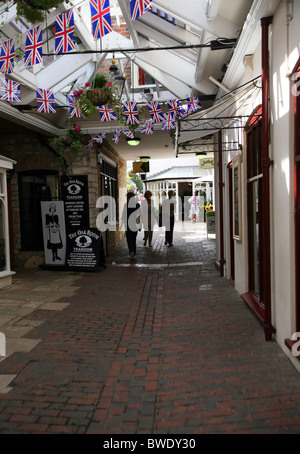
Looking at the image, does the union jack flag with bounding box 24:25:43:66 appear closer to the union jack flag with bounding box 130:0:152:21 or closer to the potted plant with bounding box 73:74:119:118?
the potted plant with bounding box 73:74:119:118

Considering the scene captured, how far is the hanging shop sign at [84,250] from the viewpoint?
8961 mm

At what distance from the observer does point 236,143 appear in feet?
20.5

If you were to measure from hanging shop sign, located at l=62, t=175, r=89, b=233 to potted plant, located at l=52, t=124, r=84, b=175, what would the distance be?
16.5 inches

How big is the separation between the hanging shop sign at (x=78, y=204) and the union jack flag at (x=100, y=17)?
5.39m

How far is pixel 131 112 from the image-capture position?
7.33m

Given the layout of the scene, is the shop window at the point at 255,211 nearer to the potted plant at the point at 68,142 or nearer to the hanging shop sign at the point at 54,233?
the potted plant at the point at 68,142

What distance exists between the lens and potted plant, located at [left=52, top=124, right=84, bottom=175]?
914cm

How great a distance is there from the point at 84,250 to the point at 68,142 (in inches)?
109

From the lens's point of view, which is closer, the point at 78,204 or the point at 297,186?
the point at 297,186

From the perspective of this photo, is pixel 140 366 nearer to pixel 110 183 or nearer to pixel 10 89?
pixel 10 89

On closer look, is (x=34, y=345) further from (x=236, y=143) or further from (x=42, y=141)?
(x=42, y=141)

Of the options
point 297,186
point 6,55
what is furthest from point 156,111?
point 297,186

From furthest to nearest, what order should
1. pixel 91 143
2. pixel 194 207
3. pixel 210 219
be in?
1. pixel 194 207
2. pixel 210 219
3. pixel 91 143
